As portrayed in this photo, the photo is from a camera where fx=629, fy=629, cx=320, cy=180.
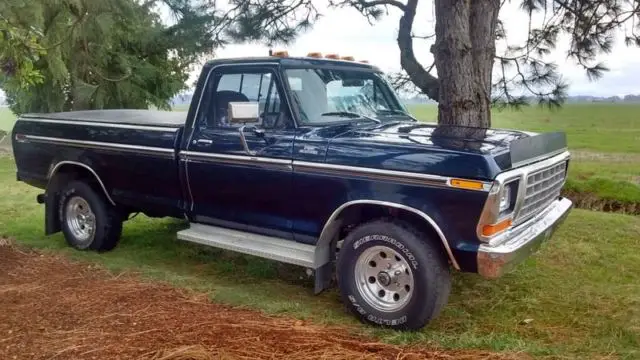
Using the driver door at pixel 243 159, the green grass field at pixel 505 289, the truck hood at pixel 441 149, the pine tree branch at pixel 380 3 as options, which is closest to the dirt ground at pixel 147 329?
the green grass field at pixel 505 289

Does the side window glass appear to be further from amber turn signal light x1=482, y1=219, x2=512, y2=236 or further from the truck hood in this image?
amber turn signal light x1=482, y1=219, x2=512, y2=236

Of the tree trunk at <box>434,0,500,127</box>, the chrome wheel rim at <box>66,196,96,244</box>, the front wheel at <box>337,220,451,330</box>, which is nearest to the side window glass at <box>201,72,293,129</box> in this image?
the front wheel at <box>337,220,451,330</box>

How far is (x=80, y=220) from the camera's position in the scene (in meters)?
6.89

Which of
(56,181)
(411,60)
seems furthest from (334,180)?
(411,60)

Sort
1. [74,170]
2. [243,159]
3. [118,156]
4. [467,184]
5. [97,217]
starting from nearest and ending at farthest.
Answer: [467,184] → [243,159] → [118,156] → [97,217] → [74,170]

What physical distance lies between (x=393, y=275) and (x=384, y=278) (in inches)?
3.1

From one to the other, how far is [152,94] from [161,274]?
39.3ft

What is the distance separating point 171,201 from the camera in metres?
5.90

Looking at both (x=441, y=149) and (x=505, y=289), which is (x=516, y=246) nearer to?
(x=441, y=149)

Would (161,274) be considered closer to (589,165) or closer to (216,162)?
(216,162)

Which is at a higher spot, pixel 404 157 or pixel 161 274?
pixel 404 157

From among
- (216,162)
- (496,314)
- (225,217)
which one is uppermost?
(216,162)

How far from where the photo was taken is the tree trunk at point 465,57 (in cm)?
736

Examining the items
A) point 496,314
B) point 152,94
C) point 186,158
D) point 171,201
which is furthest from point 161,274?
point 152,94
